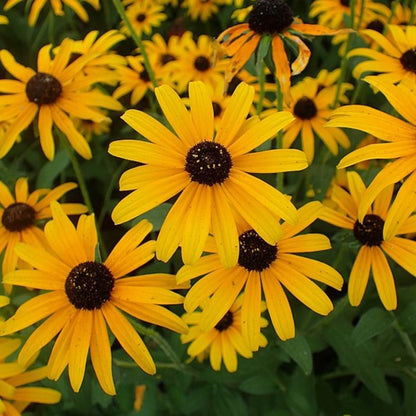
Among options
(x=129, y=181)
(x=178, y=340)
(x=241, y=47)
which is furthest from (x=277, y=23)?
(x=178, y=340)

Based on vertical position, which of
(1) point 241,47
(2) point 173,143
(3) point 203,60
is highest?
(3) point 203,60

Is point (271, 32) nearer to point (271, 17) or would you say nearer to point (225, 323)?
point (271, 17)

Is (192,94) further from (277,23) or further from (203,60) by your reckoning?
(203,60)

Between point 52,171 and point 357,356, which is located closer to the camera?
point 357,356

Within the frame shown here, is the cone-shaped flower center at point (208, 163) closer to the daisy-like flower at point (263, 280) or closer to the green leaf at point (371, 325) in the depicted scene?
the daisy-like flower at point (263, 280)

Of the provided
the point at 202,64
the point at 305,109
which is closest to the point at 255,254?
the point at 305,109
